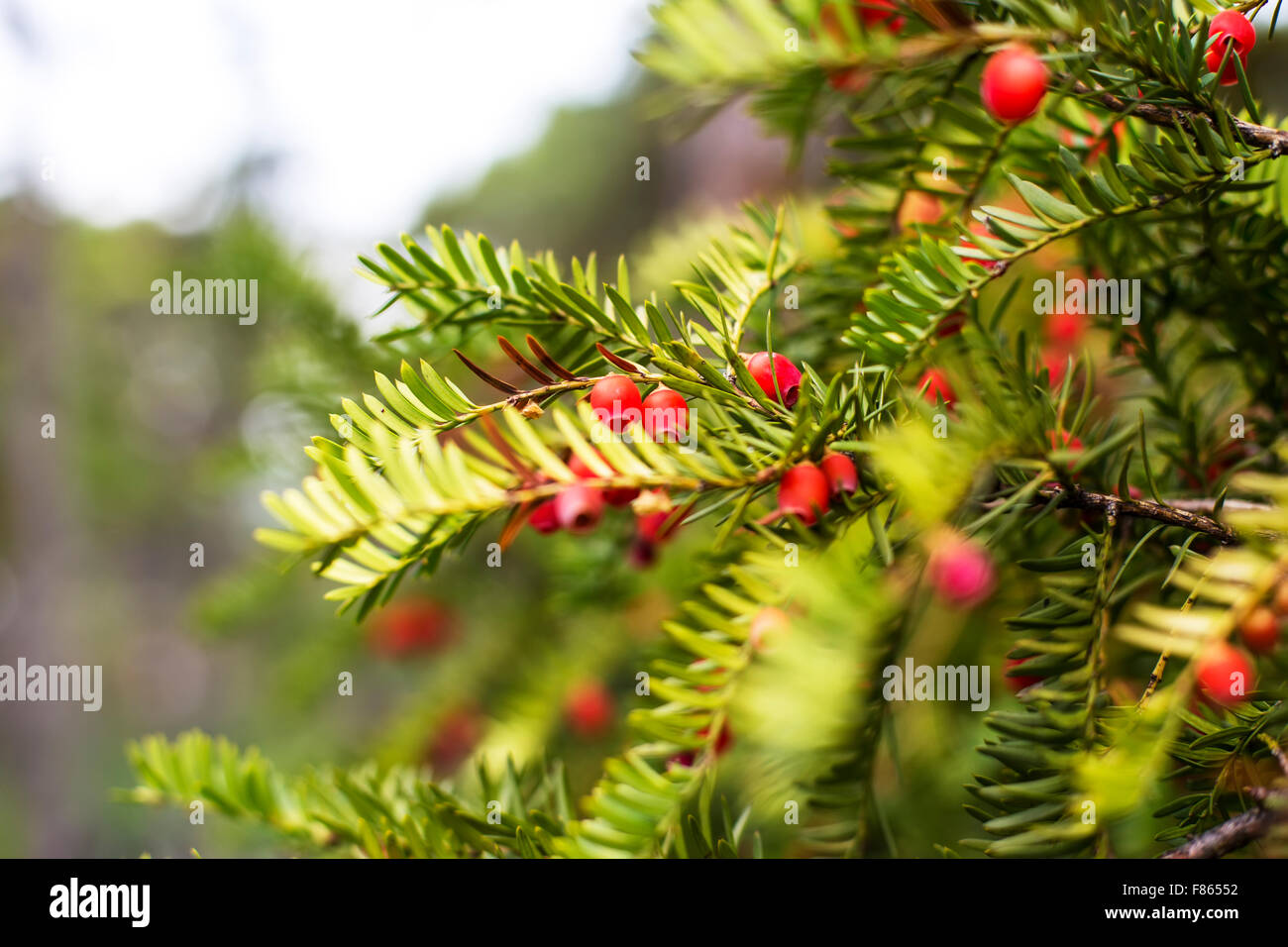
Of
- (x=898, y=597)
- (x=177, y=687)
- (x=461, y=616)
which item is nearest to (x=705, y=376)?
(x=898, y=597)

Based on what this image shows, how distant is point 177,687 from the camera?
26.1 feet

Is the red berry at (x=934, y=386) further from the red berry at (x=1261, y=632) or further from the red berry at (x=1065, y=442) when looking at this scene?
the red berry at (x=1261, y=632)

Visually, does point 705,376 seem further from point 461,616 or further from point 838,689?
point 461,616

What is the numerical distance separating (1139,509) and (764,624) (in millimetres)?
187

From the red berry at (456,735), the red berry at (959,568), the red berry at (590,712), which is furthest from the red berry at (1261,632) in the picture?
the red berry at (456,735)

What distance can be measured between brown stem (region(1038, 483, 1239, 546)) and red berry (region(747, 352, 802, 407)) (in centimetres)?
12

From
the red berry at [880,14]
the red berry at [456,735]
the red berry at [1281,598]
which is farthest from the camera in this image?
the red berry at [456,735]

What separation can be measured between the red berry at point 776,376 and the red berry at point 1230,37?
258mm

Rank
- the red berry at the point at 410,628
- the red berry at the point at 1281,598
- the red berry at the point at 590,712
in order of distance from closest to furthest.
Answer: the red berry at the point at 1281,598 < the red berry at the point at 590,712 < the red berry at the point at 410,628

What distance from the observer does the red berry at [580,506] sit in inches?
12.0

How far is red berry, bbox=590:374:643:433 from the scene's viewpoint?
339 mm

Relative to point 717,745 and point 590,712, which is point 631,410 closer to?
point 717,745

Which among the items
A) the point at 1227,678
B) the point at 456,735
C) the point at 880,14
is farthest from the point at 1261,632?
the point at 456,735

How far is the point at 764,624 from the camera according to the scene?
32 cm
